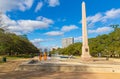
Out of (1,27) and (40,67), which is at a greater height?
(1,27)

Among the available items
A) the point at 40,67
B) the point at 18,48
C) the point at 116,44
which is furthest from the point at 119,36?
the point at 40,67

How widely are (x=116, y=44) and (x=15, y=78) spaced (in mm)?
41504

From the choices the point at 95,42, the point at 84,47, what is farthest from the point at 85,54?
the point at 95,42

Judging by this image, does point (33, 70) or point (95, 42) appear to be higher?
point (95, 42)

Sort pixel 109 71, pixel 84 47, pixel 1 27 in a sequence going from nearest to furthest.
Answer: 1. pixel 109 71
2. pixel 1 27
3. pixel 84 47

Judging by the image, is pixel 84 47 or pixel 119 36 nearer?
pixel 84 47

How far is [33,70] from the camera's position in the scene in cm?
1962

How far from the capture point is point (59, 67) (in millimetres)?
19484

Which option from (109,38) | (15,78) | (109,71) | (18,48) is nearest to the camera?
(15,78)

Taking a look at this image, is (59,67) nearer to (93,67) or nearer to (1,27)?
(93,67)

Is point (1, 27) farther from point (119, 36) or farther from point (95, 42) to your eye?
point (95, 42)

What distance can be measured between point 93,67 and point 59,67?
3.15 meters

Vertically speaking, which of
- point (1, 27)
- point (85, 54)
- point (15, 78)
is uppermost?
point (1, 27)

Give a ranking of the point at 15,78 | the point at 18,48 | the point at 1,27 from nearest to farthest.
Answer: the point at 15,78 → the point at 1,27 → the point at 18,48
